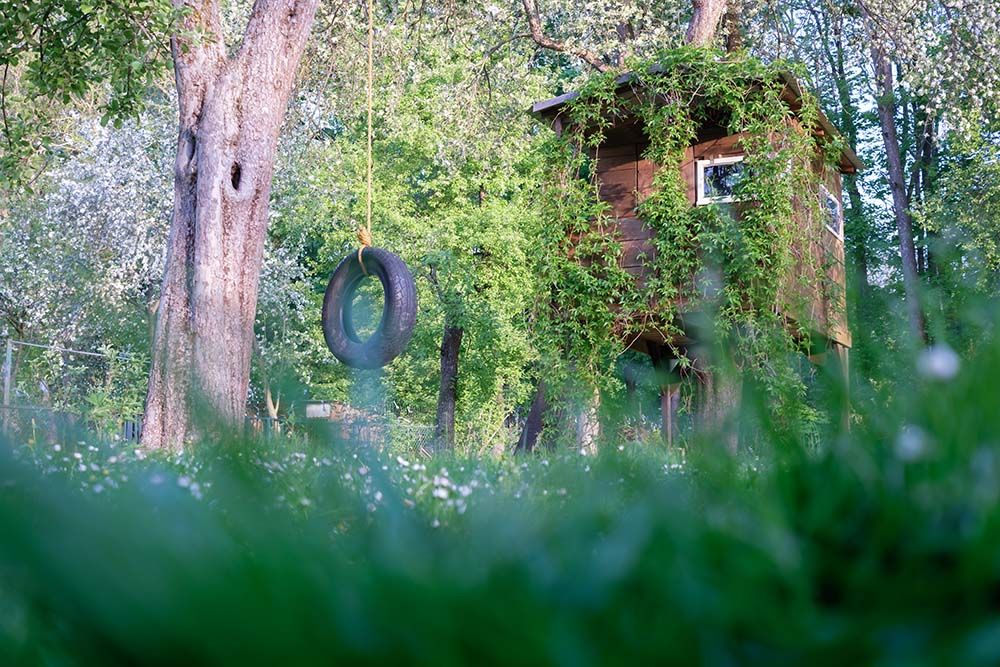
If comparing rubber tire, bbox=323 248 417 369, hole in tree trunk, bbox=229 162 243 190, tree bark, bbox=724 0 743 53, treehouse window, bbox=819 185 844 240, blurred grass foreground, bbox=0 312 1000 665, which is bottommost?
blurred grass foreground, bbox=0 312 1000 665

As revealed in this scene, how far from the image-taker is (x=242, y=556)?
53cm

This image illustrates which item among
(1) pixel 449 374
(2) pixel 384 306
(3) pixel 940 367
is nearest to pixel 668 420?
(3) pixel 940 367

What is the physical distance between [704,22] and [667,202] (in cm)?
291

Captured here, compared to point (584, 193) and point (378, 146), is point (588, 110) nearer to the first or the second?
point (584, 193)

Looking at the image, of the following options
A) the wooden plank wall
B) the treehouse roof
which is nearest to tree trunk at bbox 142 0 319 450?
the treehouse roof

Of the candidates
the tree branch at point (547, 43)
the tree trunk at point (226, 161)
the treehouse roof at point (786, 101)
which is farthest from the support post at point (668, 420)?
the tree branch at point (547, 43)

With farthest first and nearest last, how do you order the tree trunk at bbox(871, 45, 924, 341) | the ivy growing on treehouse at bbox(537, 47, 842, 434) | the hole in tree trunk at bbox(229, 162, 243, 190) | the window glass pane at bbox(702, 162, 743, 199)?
the tree trunk at bbox(871, 45, 924, 341), the window glass pane at bbox(702, 162, 743, 199), the ivy growing on treehouse at bbox(537, 47, 842, 434), the hole in tree trunk at bbox(229, 162, 243, 190)

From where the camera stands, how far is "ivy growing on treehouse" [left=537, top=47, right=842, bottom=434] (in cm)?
1196

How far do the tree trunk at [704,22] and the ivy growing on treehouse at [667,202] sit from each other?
133 cm

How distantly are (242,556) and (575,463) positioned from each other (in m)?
0.43

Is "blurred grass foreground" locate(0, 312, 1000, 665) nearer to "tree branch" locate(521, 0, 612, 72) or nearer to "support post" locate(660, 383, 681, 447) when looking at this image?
"support post" locate(660, 383, 681, 447)

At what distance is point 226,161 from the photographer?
8.39 m

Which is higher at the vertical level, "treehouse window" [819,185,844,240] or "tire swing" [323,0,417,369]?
"treehouse window" [819,185,844,240]

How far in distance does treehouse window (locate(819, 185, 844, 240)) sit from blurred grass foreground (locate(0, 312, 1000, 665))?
11850 millimetres
